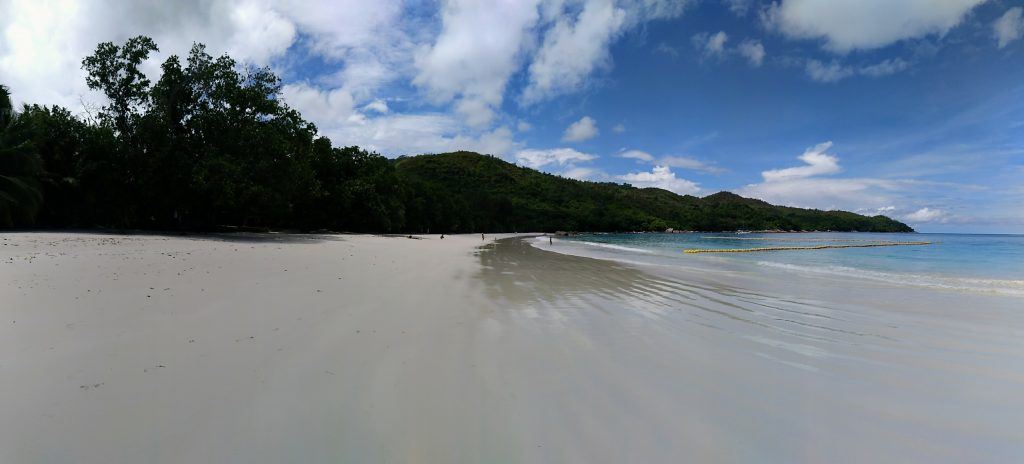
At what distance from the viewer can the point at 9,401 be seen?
9.95ft

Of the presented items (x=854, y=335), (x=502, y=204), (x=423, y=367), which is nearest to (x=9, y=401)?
(x=423, y=367)

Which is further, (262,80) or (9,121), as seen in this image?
(262,80)

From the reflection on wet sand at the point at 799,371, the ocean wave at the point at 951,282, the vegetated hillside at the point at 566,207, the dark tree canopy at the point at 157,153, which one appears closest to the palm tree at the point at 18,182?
the dark tree canopy at the point at 157,153

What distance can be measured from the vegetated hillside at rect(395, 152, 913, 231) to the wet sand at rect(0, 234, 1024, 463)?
8034cm

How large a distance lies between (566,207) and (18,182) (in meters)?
121

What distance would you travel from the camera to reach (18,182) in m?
21.8

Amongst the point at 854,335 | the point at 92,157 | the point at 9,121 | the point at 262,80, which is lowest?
the point at 854,335

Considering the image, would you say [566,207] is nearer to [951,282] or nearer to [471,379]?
[951,282]

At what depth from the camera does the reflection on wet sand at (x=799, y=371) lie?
119 inches

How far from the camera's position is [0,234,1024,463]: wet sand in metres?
2.79

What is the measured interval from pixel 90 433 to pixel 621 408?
3.63m

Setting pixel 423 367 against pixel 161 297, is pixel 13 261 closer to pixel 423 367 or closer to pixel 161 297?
pixel 161 297

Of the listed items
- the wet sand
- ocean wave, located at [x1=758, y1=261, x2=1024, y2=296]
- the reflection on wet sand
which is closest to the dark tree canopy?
the wet sand

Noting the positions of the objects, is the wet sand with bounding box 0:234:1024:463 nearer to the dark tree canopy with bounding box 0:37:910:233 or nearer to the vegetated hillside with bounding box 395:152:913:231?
the dark tree canopy with bounding box 0:37:910:233
